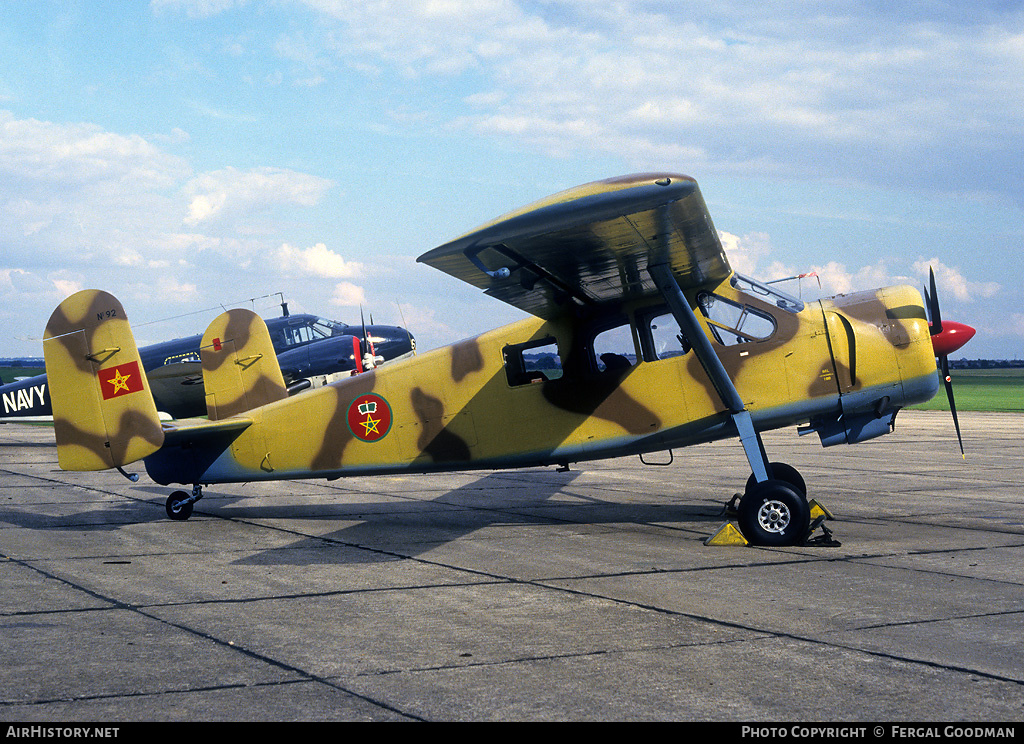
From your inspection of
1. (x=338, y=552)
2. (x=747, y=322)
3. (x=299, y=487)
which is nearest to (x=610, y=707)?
(x=338, y=552)

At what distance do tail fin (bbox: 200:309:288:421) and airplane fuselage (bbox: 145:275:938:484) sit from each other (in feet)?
3.53

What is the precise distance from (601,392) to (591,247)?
223 cm

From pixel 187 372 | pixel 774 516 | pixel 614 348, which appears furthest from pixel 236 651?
pixel 187 372

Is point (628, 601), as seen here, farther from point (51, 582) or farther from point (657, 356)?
point (51, 582)

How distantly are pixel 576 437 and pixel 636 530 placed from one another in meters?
1.18

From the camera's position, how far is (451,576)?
754 cm

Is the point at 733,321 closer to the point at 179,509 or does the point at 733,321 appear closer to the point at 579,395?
the point at 579,395

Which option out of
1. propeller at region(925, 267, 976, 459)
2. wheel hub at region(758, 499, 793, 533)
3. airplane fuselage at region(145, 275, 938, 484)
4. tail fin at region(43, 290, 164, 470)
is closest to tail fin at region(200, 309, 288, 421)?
airplane fuselage at region(145, 275, 938, 484)

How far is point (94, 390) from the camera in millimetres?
10336

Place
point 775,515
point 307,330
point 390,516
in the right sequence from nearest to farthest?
1. point 775,515
2. point 390,516
3. point 307,330

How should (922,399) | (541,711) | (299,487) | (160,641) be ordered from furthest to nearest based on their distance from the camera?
(299,487)
(922,399)
(160,641)
(541,711)

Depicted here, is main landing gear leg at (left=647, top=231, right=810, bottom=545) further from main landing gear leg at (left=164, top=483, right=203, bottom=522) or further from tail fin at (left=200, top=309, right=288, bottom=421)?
main landing gear leg at (left=164, top=483, right=203, bottom=522)

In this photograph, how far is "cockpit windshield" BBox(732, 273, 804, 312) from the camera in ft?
32.2

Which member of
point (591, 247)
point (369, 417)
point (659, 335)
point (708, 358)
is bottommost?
point (369, 417)
